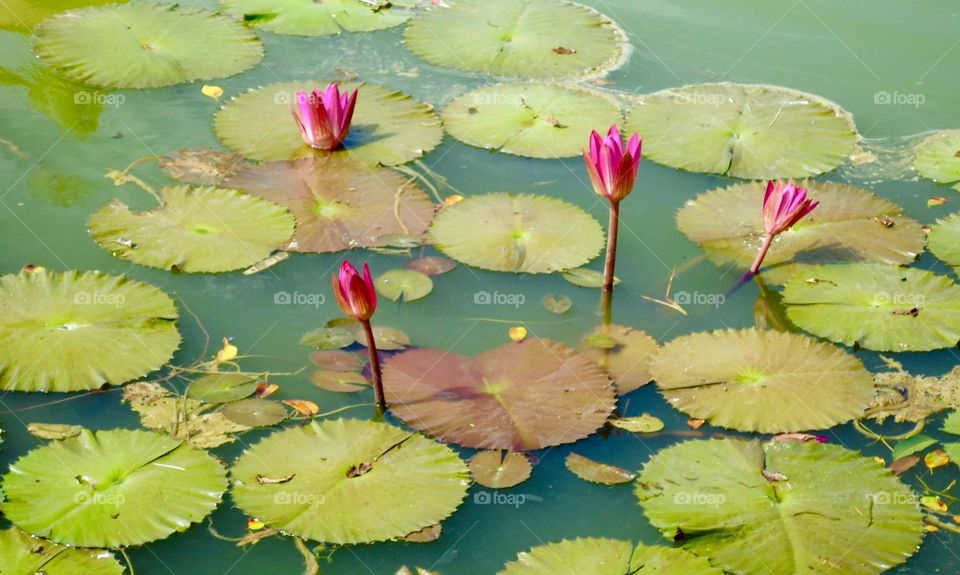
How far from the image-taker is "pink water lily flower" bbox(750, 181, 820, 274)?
13.4ft

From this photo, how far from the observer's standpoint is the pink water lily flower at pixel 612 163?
3770 mm

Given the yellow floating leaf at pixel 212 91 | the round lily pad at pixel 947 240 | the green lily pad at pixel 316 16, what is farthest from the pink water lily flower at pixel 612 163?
the green lily pad at pixel 316 16

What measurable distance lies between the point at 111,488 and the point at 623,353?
189cm

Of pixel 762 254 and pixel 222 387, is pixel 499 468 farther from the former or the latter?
pixel 762 254

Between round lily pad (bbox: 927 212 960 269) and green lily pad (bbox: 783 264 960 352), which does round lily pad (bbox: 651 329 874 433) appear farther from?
round lily pad (bbox: 927 212 960 269)

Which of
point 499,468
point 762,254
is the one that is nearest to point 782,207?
point 762,254

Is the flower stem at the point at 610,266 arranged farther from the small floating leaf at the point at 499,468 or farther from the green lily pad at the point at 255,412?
the green lily pad at the point at 255,412

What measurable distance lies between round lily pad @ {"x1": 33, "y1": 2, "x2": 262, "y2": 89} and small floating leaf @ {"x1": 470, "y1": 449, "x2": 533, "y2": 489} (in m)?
3.06

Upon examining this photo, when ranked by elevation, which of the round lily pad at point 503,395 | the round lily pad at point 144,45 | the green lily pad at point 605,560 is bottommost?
the green lily pad at point 605,560

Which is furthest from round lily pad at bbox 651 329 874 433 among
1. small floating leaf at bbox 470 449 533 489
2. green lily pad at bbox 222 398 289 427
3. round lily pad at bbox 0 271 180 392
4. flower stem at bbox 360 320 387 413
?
round lily pad at bbox 0 271 180 392

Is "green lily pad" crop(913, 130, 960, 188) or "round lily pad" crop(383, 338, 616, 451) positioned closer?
"round lily pad" crop(383, 338, 616, 451)

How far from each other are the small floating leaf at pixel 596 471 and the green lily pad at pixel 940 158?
2.66m

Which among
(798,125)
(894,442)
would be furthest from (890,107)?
(894,442)

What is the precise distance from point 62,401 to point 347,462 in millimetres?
1088
